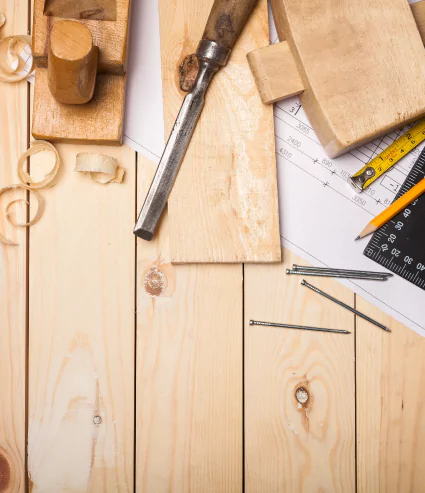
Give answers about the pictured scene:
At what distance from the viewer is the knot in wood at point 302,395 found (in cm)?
79

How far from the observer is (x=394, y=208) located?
2.59 feet

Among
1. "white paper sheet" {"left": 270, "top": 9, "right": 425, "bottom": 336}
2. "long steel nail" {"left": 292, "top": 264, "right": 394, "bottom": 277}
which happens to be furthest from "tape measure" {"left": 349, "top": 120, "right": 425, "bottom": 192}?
"long steel nail" {"left": 292, "top": 264, "right": 394, "bottom": 277}

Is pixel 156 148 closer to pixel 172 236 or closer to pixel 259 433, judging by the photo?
pixel 172 236

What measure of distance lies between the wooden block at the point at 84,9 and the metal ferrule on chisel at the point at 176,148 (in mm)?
124

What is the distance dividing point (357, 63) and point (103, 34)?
33 centimetres

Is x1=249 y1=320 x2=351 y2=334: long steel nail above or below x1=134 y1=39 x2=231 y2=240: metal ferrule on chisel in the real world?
below

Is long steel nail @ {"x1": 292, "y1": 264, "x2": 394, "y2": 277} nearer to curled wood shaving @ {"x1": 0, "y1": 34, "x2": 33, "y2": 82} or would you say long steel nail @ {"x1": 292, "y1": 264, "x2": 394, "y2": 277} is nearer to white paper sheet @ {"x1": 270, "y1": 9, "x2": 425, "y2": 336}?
white paper sheet @ {"x1": 270, "y1": 9, "x2": 425, "y2": 336}

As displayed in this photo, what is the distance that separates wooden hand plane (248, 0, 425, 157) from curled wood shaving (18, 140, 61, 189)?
0.35 meters

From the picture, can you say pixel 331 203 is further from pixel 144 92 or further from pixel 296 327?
pixel 144 92

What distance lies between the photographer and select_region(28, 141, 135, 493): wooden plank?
0.77m

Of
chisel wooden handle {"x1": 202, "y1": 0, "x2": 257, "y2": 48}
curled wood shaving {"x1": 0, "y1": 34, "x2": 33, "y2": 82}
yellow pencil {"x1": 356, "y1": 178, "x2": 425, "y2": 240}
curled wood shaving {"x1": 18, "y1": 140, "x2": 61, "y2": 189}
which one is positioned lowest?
yellow pencil {"x1": 356, "y1": 178, "x2": 425, "y2": 240}

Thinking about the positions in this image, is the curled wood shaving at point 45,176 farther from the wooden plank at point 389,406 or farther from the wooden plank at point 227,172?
the wooden plank at point 389,406

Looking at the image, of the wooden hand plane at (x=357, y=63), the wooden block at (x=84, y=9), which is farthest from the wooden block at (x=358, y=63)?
the wooden block at (x=84, y=9)

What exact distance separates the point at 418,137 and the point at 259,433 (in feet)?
1.55
